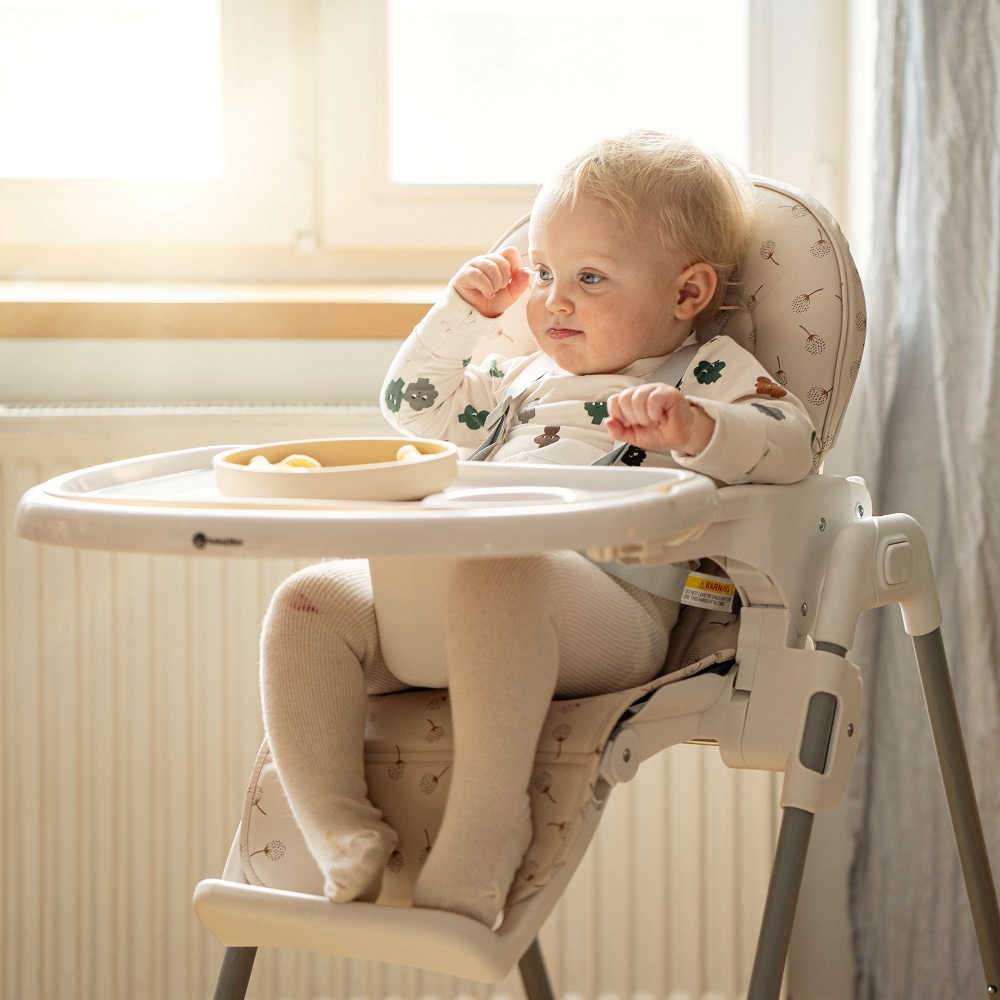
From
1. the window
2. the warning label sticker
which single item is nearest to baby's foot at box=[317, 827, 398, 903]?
the warning label sticker

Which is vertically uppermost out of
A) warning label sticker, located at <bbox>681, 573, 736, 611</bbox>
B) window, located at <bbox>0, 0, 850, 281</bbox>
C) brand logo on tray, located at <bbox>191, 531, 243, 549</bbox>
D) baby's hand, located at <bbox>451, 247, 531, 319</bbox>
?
window, located at <bbox>0, 0, 850, 281</bbox>

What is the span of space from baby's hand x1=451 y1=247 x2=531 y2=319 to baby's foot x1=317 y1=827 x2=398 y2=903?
0.50 m

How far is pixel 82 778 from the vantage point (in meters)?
1.47

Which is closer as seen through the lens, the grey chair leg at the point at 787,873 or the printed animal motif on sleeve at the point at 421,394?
the grey chair leg at the point at 787,873

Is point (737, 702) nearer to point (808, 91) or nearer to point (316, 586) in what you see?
point (316, 586)

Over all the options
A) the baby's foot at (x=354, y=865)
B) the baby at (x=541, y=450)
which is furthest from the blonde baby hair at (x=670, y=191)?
the baby's foot at (x=354, y=865)

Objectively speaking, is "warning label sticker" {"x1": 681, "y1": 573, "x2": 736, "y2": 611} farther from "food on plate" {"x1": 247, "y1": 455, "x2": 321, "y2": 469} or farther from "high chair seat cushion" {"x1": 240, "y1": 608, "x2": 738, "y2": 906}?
"food on plate" {"x1": 247, "y1": 455, "x2": 321, "y2": 469}

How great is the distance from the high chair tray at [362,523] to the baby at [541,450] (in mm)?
116

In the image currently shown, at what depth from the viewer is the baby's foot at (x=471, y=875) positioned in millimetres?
782

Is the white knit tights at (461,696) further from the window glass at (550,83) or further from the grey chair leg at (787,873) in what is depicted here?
the window glass at (550,83)

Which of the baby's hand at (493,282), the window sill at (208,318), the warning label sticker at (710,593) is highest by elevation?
the baby's hand at (493,282)

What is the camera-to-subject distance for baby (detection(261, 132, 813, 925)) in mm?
805

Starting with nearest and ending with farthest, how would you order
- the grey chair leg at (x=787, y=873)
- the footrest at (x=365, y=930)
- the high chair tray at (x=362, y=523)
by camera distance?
the high chair tray at (x=362, y=523) < the footrest at (x=365, y=930) < the grey chair leg at (x=787, y=873)

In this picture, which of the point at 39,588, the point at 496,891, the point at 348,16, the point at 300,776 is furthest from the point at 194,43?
the point at 496,891
